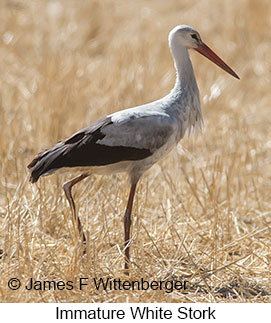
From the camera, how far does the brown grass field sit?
4020 millimetres

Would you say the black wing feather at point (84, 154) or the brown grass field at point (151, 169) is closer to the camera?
the brown grass field at point (151, 169)

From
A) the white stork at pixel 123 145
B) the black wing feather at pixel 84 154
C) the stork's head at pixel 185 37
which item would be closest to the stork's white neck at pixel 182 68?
the stork's head at pixel 185 37

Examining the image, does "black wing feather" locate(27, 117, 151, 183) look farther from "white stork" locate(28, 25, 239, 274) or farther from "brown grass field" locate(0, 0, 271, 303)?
"brown grass field" locate(0, 0, 271, 303)

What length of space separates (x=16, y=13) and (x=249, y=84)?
11.7 ft

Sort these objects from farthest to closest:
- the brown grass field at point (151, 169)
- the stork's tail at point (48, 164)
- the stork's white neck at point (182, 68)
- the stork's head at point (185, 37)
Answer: the stork's head at point (185, 37)
the stork's white neck at point (182, 68)
the stork's tail at point (48, 164)
the brown grass field at point (151, 169)

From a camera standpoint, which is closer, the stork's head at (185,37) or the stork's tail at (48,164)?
the stork's tail at (48,164)

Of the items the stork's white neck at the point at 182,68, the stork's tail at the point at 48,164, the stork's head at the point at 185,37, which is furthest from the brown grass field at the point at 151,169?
the stork's head at the point at 185,37

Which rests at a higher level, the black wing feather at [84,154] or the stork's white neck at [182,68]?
the stork's white neck at [182,68]

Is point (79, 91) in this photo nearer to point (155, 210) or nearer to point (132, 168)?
point (155, 210)

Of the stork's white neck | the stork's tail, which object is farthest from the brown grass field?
the stork's white neck

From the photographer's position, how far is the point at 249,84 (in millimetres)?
8828

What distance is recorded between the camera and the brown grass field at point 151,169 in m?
4.02

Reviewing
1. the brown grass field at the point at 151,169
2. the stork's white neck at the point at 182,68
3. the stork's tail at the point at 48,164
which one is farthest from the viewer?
the stork's white neck at the point at 182,68

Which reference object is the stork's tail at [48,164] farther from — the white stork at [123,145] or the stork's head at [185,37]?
the stork's head at [185,37]
